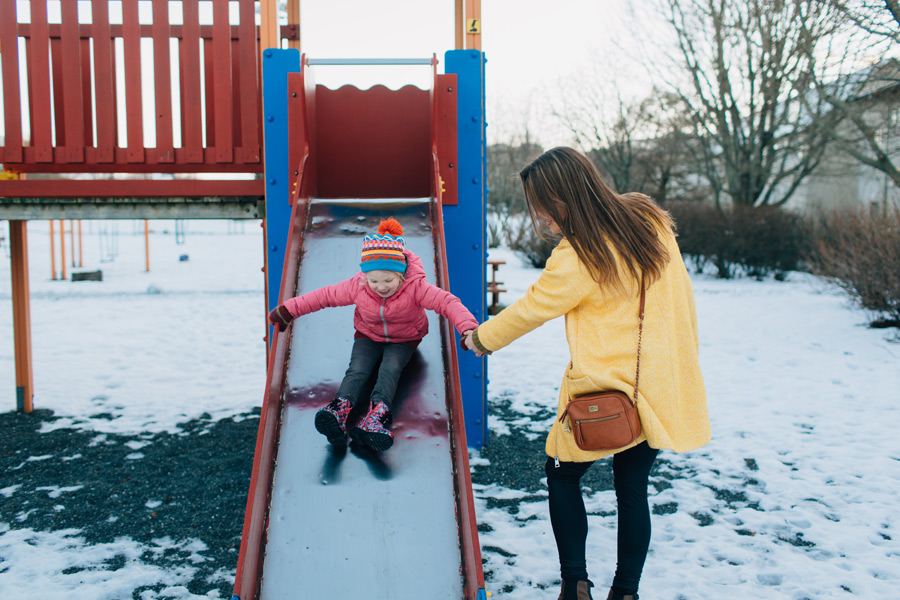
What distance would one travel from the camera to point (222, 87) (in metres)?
4.65

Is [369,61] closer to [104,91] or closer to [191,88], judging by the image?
[191,88]

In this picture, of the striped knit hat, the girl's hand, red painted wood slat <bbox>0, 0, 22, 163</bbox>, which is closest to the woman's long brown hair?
the girl's hand

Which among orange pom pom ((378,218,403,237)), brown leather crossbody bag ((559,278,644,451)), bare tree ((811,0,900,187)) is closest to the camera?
brown leather crossbody bag ((559,278,644,451))

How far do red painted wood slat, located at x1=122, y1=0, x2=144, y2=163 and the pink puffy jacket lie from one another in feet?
7.55

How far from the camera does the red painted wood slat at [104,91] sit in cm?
460

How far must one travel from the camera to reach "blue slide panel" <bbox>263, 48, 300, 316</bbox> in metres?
4.34

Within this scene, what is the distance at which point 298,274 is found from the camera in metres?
3.68

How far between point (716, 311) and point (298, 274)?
8.66 m

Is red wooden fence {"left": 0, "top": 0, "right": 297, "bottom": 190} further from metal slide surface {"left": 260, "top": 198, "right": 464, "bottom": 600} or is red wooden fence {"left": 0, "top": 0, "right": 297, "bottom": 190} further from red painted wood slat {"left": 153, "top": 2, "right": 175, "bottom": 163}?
metal slide surface {"left": 260, "top": 198, "right": 464, "bottom": 600}

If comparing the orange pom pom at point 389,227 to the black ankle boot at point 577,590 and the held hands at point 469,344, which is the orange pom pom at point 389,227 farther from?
the black ankle boot at point 577,590

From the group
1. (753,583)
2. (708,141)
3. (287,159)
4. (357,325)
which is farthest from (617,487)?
(708,141)

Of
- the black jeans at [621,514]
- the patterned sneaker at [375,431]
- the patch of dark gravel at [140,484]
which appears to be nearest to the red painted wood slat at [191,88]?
the patch of dark gravel at [140,484]

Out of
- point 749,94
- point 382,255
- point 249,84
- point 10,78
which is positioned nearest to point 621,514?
point 382,255

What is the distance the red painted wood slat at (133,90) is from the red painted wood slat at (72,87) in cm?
32
